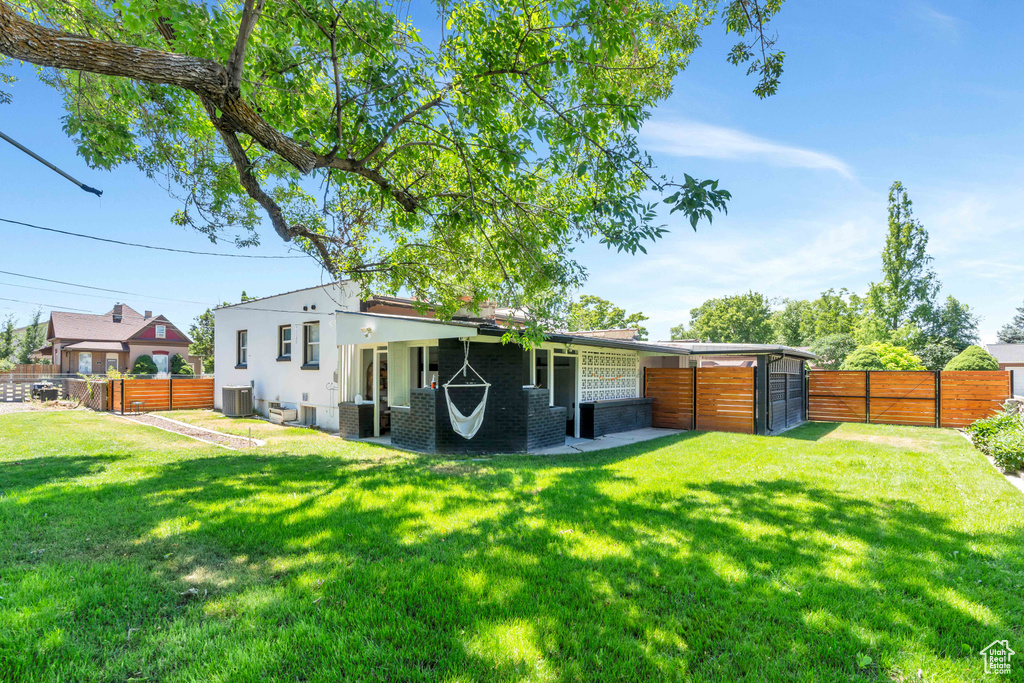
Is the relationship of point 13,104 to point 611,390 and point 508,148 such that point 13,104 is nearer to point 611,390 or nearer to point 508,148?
point 508,148

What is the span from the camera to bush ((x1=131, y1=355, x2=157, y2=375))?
3095 centimetres

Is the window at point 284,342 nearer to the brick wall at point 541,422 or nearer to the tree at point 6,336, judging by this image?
the brick wall at point 541,422

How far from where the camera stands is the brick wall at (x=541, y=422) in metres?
9.19

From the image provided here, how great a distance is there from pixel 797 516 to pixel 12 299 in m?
43.9

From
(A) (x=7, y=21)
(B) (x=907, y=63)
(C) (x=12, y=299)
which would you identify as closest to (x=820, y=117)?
(B) (x=907, y=63)

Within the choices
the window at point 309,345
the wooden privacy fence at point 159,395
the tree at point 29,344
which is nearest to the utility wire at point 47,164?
the window at point 309,345

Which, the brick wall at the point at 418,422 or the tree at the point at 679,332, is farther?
the tree at the point at 679,332

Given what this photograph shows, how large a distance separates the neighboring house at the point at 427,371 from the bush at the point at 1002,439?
13.5 ft

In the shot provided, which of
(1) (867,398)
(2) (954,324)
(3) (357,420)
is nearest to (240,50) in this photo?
(3) (357,420)

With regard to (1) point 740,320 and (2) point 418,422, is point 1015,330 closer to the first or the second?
(1) point 740,320

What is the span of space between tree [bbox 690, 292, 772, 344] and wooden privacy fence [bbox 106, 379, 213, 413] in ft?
135

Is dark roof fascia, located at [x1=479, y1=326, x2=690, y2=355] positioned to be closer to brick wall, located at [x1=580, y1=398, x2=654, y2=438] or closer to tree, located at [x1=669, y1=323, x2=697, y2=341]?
brick wall, located at [x1=580, y1=398, x2=654, y2=438]

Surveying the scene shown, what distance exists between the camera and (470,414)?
8.89 metres

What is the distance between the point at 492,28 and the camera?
5.62 m
